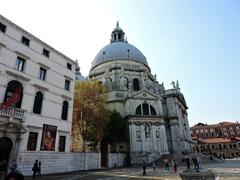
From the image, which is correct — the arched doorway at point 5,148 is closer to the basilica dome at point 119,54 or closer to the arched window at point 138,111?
the arched window at point 138,111

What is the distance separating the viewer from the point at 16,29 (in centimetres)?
1925

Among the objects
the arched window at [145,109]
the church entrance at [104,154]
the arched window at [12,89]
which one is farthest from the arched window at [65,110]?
the arched window at [145,109]

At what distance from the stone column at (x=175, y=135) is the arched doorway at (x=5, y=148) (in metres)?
32.9

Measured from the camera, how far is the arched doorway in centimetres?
1642

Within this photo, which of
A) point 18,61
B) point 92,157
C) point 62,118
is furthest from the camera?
point 92,157

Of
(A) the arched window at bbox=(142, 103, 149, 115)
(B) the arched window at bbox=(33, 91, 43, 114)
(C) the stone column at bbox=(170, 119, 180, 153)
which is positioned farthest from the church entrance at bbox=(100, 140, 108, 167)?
(B) the arched window at bbox=(33, 91, 43, 114)

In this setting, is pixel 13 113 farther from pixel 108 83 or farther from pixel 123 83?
pixel 108 83

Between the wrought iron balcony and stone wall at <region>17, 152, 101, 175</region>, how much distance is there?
10.7 feet

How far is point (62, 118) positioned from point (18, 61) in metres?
7.43

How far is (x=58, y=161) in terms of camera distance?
66.1 ft

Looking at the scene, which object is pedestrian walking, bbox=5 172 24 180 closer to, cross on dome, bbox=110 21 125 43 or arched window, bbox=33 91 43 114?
arched window, bbox=33 91 43 114

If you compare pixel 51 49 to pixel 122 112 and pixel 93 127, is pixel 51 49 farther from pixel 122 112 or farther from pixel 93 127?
pixel 122 112

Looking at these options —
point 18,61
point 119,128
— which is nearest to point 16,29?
point 18,61

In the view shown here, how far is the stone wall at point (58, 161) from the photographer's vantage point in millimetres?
17188
